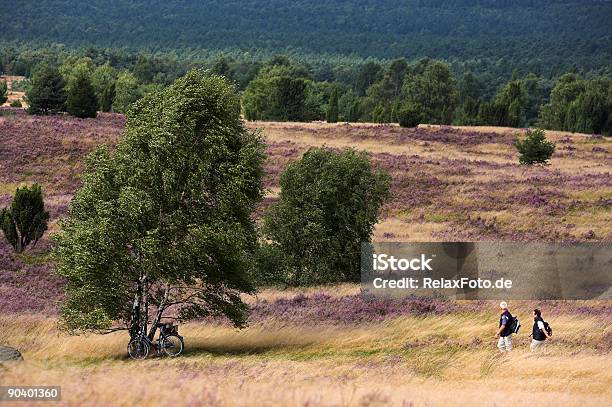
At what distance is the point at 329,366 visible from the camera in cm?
2344

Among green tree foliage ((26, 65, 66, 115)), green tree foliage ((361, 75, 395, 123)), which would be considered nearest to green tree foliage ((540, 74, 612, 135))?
green tree foliage ((361, 75, 395, 123))

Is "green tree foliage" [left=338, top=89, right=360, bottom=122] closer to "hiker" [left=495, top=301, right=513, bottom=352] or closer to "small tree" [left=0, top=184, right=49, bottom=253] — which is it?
"small tree" [left=0, top=184, right=49, bottom=253]

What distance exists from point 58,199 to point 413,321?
39.2 meters

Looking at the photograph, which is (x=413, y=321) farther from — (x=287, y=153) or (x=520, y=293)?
(x=287, y=153)

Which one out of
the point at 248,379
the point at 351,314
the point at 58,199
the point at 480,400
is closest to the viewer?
the point at 480,400

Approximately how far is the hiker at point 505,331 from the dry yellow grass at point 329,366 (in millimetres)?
317

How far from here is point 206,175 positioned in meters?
27.1

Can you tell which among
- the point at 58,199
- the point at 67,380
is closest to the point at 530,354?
the point at 67,380

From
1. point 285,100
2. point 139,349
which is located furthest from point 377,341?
point 285,100

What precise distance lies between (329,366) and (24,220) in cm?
2770

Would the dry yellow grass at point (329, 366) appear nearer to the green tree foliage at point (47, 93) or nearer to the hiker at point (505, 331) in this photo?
the hiker at point (505, 331)

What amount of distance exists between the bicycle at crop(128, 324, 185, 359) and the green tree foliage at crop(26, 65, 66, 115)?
6505cm

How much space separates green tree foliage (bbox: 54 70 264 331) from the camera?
86.1 feet

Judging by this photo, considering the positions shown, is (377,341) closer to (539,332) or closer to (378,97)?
(539,332)
